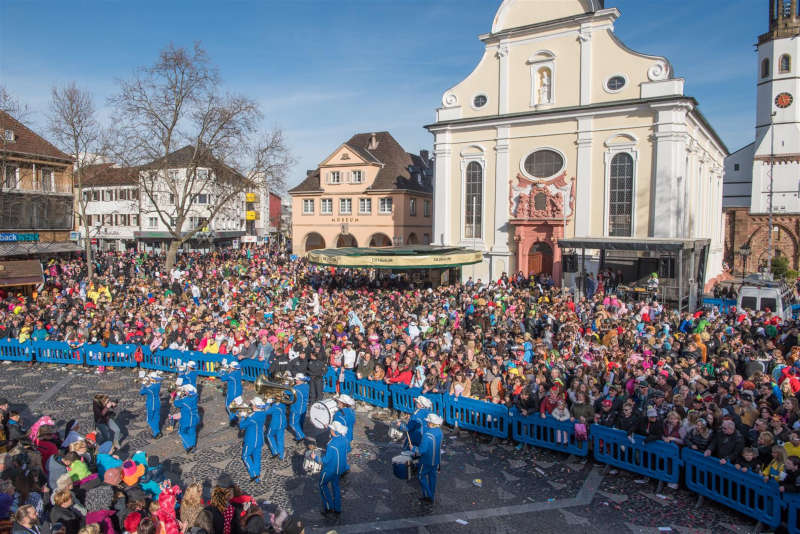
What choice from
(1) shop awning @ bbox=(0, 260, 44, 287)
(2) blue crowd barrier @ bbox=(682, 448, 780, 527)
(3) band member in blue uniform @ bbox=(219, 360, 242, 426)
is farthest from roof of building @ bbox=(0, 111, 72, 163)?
(2) blue crowd barrier @ bbox=(682, 448, 780, 527)

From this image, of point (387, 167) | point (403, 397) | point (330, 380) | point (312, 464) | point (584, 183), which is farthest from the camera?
point (387, 167)

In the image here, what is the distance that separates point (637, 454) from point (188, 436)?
7721 mm

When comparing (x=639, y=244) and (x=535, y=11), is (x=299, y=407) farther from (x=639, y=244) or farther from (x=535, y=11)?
(x=535, y=11)

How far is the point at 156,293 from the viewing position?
76.5ft

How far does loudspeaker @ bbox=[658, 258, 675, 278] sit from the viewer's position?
2173 cm

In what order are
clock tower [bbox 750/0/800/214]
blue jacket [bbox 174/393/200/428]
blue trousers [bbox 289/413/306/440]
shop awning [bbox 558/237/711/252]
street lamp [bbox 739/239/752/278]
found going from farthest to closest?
clock tower [bbox 750/0/800/214]
street lamp [bbox 739/239/752/278]
shop awning [bbox 558/237/711/252]
blue trousers [bbox 289/413/306/440]
blue jacket [bbox 174/393/200/428]

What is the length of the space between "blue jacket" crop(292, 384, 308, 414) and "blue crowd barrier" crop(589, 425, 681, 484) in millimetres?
5267

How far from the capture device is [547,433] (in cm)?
974

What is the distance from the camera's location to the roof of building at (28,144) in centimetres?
3025

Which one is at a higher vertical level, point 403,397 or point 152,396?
point 152,396

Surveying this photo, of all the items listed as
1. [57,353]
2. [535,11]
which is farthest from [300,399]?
[535,11]

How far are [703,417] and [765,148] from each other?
152 feet

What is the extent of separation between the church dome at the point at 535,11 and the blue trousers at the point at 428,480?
81.2 ft

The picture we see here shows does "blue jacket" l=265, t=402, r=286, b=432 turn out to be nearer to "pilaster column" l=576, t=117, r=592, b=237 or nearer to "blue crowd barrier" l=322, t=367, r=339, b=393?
"blue crowd barrier" l=322, t=367, r=339, b=393
